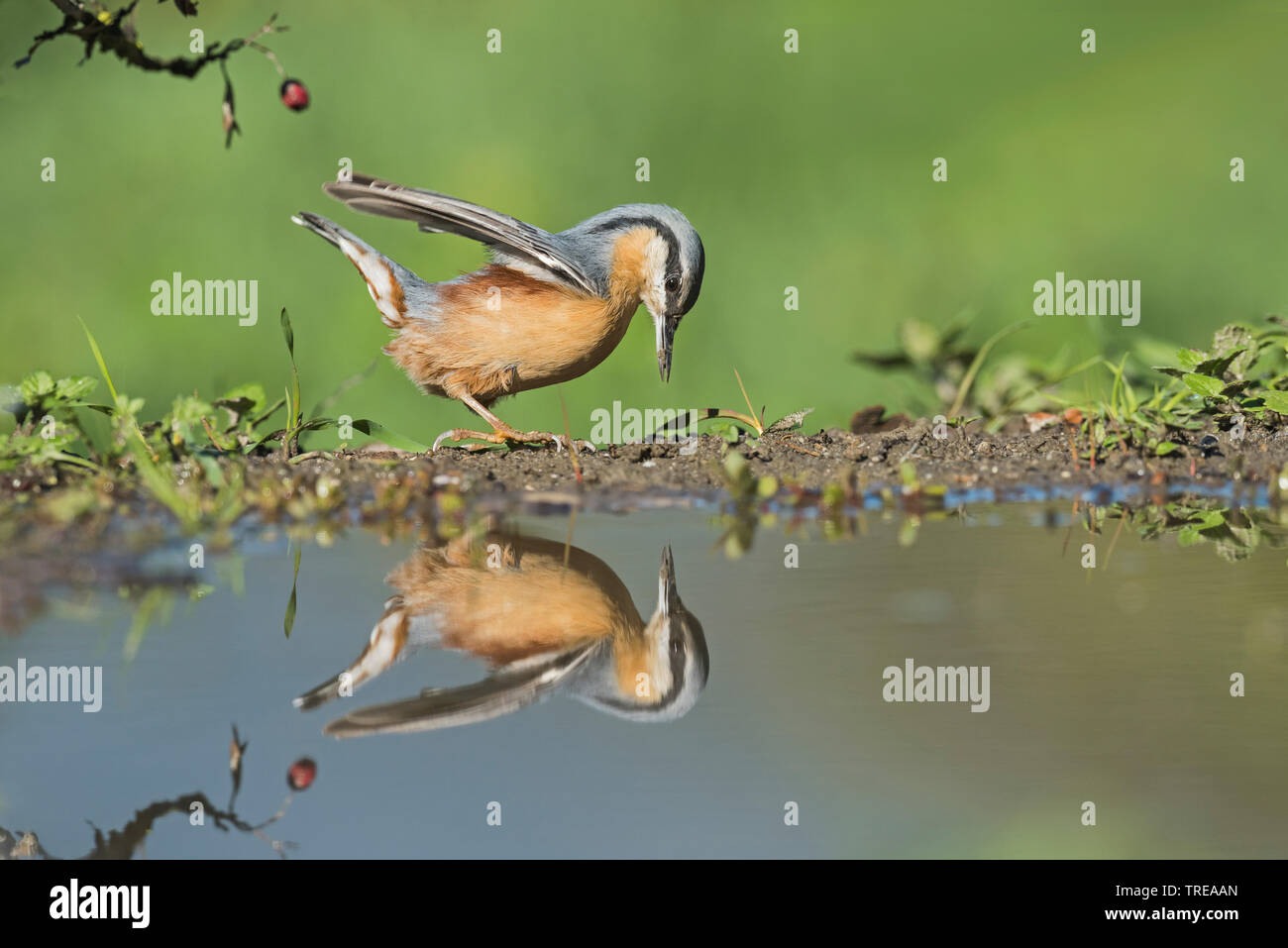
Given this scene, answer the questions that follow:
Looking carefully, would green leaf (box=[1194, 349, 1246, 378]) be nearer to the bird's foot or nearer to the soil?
the soil

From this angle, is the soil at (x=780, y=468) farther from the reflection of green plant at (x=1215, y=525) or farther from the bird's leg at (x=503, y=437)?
the reflection of green plant at (x=1215, y=525)

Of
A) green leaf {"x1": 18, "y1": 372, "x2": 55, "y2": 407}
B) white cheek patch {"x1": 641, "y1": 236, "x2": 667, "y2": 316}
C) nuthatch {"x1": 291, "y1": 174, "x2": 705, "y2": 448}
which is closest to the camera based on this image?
green leaf {"x1": 18, "y1": 372, "x2": 55, "y2": 407}

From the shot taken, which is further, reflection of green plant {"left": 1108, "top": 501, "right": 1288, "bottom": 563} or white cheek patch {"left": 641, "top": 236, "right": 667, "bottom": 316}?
white cheek patch {"left": 641, "top": 236, "right": 667, "bottom": 316}

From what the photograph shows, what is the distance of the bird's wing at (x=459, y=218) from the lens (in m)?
5.46

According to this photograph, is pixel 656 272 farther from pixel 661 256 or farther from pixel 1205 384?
pixel 1205 384

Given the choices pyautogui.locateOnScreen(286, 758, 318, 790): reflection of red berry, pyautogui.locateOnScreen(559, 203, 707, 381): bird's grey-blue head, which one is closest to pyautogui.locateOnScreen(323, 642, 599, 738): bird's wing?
pyautogui.locateOnScreen(286, 758, 318, 790): reflection of red berry

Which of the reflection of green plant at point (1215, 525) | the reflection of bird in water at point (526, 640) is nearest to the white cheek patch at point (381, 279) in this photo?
the reflection of bird in water at point (526, 640)

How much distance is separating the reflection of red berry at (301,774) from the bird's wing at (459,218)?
3.44 meters

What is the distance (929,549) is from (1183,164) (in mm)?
7166

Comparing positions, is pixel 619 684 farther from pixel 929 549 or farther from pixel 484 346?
pixel 484 346

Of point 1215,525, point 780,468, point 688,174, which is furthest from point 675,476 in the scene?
point 688,174

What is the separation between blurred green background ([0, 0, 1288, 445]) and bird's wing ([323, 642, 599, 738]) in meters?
4.96

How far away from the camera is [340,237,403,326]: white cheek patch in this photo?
6020 millimetres

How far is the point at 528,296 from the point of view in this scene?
5.78m
